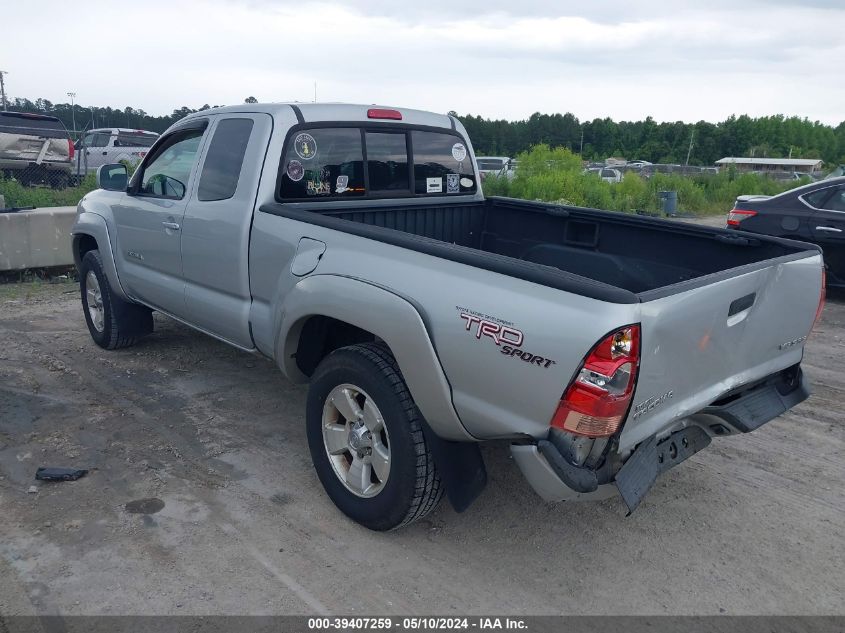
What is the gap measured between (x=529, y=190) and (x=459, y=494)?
13248 millimetres

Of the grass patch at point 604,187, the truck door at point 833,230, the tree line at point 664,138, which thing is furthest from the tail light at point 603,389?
the tree line at point 664,138

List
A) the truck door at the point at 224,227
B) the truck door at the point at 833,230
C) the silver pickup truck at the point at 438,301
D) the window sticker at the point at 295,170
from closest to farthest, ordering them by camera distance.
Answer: the silver pickup truck at the point at 438,301 → the truck door at the point at 224,227 → the window sticker at the point at 295,170 → the truck door at the point at 833,230

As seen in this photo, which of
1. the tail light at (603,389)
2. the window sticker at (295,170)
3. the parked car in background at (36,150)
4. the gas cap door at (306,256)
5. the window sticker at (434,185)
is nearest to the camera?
the tail light at (603,389)

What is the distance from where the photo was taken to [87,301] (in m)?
6.04

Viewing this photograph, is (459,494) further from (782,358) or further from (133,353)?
(133,353)

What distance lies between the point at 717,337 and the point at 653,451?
1.75 ft

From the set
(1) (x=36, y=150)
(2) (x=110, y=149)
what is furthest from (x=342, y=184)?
(2) (x=110, y=149)

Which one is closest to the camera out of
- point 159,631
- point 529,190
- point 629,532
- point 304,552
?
point 159,631

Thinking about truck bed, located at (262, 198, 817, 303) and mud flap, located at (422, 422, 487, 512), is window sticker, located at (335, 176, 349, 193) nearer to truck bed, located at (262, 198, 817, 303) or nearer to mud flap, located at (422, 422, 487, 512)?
truck bed, located at (262, 198, 817, 303)

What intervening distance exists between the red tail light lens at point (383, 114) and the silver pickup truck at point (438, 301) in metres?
0.01

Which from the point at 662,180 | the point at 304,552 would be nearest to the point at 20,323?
the point at 304,552

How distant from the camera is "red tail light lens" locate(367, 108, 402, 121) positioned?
4.47m

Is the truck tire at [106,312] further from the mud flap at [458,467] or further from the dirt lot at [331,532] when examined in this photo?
the mud flap at [458,467]

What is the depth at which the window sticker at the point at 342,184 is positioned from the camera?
4367 millimetres
